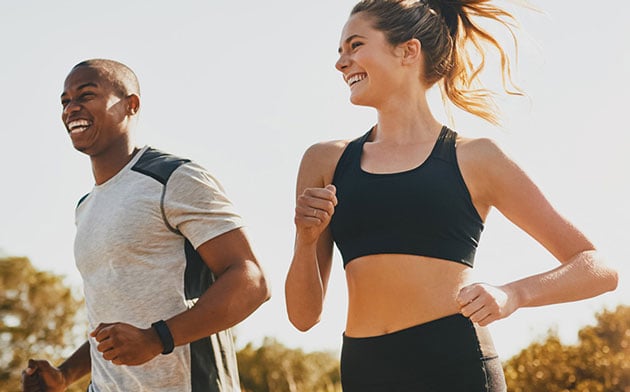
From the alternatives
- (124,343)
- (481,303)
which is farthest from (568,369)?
(481,303)

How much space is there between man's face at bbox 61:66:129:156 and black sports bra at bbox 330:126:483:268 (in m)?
1.14

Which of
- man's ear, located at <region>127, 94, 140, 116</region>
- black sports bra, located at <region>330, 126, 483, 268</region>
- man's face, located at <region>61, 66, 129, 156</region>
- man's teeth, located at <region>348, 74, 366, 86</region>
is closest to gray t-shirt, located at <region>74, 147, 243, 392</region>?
man's face, located at <region>61, 66, 129, 156</region>

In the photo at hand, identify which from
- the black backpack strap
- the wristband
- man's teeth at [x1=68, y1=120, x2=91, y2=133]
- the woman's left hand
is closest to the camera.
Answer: the woman's left hand

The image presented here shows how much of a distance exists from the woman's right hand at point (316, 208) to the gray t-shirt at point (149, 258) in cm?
67

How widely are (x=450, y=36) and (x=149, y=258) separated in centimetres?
140

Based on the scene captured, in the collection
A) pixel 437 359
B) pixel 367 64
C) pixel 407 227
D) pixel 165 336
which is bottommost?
pixel 437 359

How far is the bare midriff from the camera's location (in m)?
2.79

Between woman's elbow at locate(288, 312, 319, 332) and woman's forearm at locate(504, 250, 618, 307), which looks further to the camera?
woman's elbow at locate(288, 312, 319, 332)

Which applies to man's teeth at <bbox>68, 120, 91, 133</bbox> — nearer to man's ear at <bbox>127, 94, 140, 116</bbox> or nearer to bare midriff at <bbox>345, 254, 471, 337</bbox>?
man's ear at <bbox>127, 94, 140, 116</bbox>

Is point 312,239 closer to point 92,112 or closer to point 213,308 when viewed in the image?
point 213,308

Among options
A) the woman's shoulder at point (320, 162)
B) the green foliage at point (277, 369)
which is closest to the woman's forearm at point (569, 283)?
the woman's shoulder at point (320, 162)

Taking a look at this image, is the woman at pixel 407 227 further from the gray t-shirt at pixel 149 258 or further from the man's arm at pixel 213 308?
the gray t-shirt at pixel 149 258

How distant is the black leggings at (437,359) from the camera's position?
8.98ft

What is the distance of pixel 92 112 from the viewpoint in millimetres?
3592
